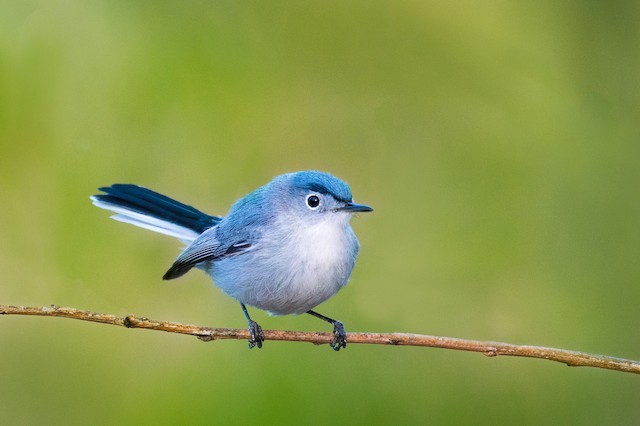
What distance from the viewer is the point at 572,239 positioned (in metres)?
2.11

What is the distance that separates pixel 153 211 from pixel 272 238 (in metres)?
0.25

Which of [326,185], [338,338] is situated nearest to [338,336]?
[338,338]

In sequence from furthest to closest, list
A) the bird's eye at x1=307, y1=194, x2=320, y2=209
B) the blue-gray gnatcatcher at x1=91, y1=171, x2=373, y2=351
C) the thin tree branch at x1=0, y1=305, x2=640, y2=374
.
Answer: the bird's eye at x1=307, y1=194, x2=320, y2=209
the blue-gray gnatcatcher at x1=91, y1=171, x2=373, y2=351
the thin tree branch at x1=0, y1=305, x2=640, y2=374

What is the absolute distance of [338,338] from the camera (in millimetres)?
1223

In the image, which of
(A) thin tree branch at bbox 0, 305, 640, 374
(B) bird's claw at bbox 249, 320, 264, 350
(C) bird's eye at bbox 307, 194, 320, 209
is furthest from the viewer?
(C) bird's eye at bbox 307, 194, 320, 209

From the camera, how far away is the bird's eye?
4.55 feet

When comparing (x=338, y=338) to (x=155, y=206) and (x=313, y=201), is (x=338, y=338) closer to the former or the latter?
(x=313, y=201)

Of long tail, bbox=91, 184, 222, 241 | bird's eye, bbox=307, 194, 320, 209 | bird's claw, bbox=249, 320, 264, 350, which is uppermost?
long tail, bbox=91, 184, 222, 241

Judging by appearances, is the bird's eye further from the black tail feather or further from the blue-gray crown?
the black tail feather

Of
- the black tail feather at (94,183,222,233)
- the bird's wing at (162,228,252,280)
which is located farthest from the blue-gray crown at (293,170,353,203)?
the black tail feather at (94,183,222,233)

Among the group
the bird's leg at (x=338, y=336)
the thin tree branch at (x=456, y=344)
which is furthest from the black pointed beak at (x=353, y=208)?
the thin tree branch at (x=456, y=344)

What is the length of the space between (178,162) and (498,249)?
2.97 ft

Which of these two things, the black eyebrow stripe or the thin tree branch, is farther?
the black eyebrow stripe

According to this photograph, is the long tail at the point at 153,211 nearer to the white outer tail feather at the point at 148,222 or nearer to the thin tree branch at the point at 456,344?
the white outer tail feather at the point at 148,222
